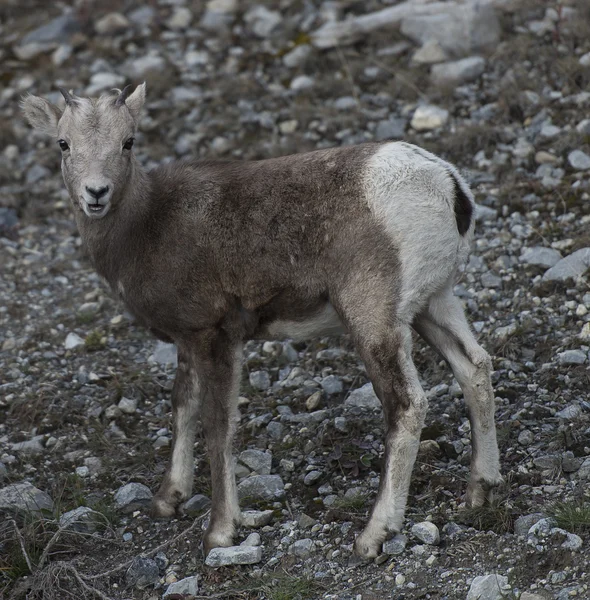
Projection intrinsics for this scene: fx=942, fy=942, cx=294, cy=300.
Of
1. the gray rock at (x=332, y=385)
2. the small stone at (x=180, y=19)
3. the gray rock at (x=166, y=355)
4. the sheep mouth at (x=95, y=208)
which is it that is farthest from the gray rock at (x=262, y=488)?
Answer: the small stone at (x=180, y=19)

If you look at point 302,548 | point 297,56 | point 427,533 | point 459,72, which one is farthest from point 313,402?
point 297,56

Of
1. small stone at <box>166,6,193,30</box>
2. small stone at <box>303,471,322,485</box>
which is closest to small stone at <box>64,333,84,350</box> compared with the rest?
small stone at <box>303,471,322,485</box>

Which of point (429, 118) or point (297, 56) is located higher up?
point (297, 56)

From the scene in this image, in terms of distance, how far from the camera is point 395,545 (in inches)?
221

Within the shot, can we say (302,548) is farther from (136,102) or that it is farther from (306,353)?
(136,102)

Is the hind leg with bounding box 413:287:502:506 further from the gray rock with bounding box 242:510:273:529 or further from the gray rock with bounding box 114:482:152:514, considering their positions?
the gray rock with bounding box 114:482:152:514

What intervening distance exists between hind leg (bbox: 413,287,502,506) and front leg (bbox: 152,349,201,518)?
1.71 m

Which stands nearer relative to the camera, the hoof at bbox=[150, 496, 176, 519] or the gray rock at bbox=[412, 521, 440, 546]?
the gray rock at bbox=[412, 521, 440, 546]

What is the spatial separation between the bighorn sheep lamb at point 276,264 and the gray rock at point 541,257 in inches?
87.5

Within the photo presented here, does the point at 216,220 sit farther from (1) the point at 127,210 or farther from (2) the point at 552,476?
(2) the point at 552,476

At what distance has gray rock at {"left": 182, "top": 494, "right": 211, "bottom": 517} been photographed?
6.49 meters

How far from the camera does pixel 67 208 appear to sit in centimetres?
1080

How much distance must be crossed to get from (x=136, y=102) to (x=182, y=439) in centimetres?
245

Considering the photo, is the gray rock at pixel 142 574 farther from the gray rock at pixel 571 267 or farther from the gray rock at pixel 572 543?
the gray rock at pixel 571 267
